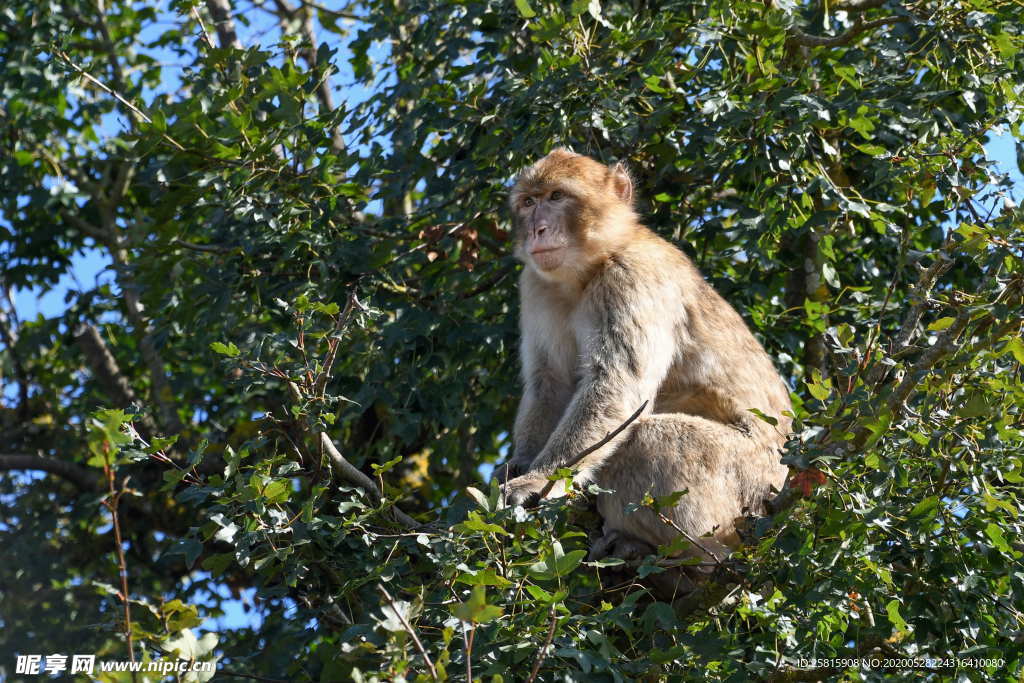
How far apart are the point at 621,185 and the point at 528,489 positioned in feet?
6.56

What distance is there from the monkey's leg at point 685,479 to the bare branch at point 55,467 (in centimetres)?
429

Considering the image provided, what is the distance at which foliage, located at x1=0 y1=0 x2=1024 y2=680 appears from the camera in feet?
13.7

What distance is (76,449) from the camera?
877cm

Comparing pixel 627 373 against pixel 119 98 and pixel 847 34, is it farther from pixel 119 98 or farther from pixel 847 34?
pixel 119 98

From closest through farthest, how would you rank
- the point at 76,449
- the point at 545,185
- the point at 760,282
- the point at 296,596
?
the point at 296,596 → the point at 545,185 → the point at 760,282 → the point at 76,449

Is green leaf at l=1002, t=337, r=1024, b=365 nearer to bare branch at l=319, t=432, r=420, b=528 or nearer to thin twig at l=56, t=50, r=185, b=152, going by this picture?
bare branch at l=319, t=432, r=420, b=528

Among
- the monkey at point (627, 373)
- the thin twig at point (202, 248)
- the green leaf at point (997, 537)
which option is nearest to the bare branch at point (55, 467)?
the thin twig at point (202, 248)

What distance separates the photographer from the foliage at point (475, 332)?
4172mm

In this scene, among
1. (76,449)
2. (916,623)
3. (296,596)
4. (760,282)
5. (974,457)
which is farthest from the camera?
(76,449)

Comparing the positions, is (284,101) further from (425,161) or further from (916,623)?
(916,623)

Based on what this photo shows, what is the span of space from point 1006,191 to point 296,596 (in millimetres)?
3759

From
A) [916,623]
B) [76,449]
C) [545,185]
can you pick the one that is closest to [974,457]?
[916,623]

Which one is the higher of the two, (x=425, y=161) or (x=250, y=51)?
(x=250, y=51)

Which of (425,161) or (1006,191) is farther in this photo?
(425,161)
